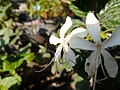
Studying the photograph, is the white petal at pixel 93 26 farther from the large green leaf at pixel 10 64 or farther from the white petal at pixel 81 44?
the large green leaf at pixel 10 64

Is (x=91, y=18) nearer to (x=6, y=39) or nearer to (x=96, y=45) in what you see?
(x=96, y=45)

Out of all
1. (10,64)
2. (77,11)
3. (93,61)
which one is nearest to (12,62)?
(10,64)

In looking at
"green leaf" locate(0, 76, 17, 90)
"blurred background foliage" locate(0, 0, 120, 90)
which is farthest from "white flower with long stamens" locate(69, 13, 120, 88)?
"green leaf" locate(0, 76, 17, 90)

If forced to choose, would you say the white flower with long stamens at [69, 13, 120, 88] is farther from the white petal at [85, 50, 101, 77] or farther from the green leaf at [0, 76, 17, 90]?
the green leaf at [0, 76, 17, 90]

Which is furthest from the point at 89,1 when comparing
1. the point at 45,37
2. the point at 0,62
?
the point at 45,37

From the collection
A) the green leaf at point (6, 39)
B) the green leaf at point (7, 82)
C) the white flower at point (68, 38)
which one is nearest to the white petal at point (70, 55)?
the white flower at point (68, 38)

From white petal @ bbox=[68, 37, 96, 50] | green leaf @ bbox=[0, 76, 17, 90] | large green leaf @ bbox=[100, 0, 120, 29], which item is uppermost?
large green leaf @ bbox=[100, 0, 120, 29]

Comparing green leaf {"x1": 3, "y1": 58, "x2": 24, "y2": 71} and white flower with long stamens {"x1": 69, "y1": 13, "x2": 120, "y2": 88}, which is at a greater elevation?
white flower with long stamens {"x1": 69, "y1": 13, "x2": 120, "y2": 88}
